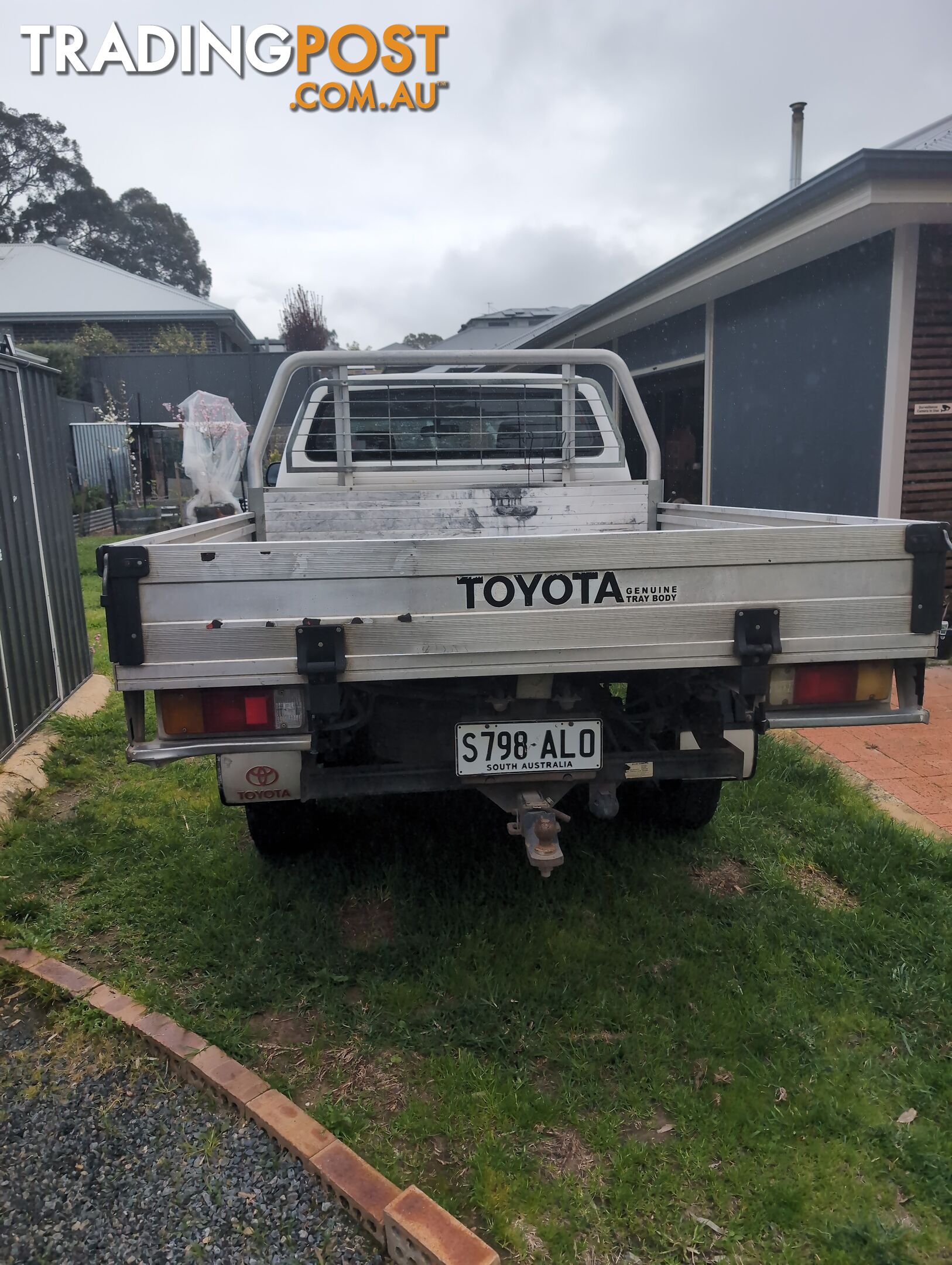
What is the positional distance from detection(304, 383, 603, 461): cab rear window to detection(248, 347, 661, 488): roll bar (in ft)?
1.11

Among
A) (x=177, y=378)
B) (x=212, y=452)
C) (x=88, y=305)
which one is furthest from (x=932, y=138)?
(x=88, y=305)

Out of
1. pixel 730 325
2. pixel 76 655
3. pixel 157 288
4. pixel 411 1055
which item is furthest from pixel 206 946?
pixel 157 288

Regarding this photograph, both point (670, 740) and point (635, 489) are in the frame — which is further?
point (635, 489)

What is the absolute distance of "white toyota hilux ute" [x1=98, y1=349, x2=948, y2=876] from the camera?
245 centimetres

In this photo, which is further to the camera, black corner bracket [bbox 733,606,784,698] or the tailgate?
black corner bracket [bbox 733,606,784,698]

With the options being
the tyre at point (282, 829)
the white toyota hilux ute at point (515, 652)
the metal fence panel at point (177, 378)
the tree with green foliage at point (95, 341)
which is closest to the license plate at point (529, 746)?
the white toyota hilux ute at point (515, 652)

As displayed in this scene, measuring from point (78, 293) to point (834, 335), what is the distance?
98.1 feet

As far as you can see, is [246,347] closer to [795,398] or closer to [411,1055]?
[795,398]

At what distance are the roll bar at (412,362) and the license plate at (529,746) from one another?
1.91m

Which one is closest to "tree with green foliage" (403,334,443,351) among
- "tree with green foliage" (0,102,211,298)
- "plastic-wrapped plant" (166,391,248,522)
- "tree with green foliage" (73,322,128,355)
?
"tree with green foliage" (0,102,211,298)

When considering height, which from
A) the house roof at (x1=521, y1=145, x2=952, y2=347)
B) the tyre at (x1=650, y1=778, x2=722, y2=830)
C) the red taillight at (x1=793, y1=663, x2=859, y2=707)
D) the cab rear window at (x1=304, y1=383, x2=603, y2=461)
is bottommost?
the tyre at (x1=650, y1=778, x2=722, y2=830)

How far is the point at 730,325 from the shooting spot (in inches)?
365

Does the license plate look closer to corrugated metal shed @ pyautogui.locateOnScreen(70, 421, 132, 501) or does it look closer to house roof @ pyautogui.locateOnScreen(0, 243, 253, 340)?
corrugated metal shed @ pyautogui.locateOnScreen(70, 421, 132, 501)

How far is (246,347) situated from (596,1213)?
3684cm
